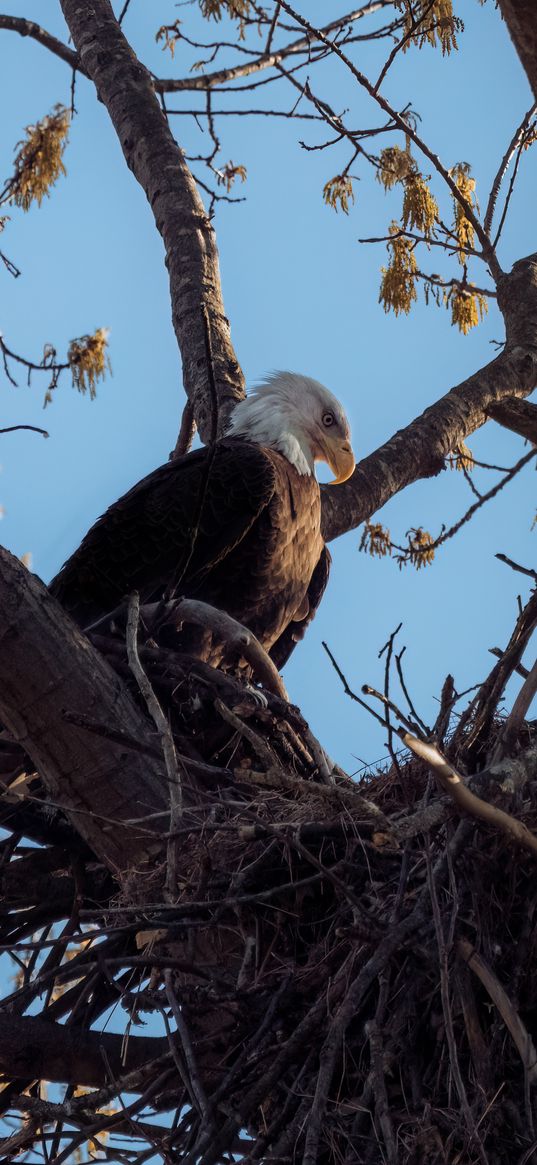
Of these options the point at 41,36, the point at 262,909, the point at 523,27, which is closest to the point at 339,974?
the point at 262,909

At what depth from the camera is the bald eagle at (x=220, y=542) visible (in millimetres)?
4402

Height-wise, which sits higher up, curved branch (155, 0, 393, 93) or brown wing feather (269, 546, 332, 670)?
curved branch (155, 0, 393, 93)

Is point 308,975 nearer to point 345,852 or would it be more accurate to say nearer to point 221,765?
point 345,852

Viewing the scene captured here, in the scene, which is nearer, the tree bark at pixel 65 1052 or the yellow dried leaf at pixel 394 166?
the tree bark at pixel 65 1052

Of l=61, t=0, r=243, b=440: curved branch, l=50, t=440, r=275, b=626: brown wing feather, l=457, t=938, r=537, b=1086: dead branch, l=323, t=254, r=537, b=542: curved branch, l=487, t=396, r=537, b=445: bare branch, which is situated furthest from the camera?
l=61, t=0, r=243, b=440: curved branch

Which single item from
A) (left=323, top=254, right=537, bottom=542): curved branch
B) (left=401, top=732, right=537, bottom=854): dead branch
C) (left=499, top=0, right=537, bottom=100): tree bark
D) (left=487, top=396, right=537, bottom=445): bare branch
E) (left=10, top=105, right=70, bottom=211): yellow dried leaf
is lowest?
(left=401, top=732, right=537, bottom=854): dead branch

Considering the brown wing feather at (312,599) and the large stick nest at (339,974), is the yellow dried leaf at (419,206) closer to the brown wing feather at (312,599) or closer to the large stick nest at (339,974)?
the brown wing feather at (312,599)

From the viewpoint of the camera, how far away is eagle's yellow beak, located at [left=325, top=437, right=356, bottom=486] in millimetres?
5371

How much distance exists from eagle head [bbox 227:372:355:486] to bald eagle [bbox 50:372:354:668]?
0.07 metres

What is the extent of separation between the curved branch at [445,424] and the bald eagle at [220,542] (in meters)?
0.21

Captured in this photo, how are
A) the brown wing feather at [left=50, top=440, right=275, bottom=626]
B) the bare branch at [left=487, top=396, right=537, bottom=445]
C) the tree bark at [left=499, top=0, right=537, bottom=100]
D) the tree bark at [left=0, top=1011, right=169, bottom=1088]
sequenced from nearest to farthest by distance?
the tree bark at [left=499, top=0, right=537, bottom=100], the tree bark at [left=0, top=1011, right=169, bottom=1088], the bare branch at [left=487, top=396, right=537, bottom=445], the brown wing feather at [left=50, top=440, right=275, bottom=626]

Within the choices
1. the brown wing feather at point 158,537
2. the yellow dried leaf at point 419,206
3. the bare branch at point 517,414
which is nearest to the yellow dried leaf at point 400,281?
the yellow dried leaf at point 419,206

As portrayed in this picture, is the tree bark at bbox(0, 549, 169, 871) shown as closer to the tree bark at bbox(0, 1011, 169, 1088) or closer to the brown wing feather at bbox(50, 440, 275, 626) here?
the tree bark at bbox(0, 1011, 169, 1088)

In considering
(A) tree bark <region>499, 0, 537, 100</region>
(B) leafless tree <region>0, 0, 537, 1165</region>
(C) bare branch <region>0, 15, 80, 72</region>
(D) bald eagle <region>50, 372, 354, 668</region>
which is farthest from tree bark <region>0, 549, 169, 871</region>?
(C) bare branch <region>0, 15, 80, 72</region>
